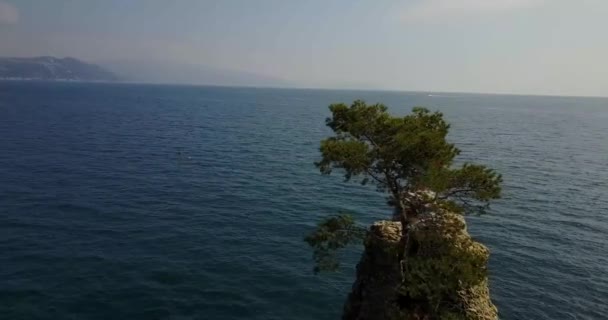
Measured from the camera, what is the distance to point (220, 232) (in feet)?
171

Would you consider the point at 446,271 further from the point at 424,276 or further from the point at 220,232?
the point at 220,232

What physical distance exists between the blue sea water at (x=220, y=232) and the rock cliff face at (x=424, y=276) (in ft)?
30.4

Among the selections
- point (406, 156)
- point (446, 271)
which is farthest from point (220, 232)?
point (446, 271)

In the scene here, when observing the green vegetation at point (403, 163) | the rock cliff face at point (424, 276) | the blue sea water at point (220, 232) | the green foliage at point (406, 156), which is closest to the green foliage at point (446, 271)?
the rock cliff face at point (424, 276)

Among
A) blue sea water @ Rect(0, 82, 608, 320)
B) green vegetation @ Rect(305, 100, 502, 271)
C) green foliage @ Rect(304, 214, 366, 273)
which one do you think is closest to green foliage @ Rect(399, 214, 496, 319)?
green vegetation @ Rect(305, 100, 502, 271)

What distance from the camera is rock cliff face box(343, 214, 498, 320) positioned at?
920 inches

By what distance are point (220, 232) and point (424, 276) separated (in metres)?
33.2

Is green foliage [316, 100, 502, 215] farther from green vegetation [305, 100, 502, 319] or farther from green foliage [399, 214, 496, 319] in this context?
green foliage [399, 214, 496, 319]

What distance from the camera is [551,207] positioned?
63.0 meters

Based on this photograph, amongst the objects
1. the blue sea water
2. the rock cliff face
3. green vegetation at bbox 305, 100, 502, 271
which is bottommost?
the blue sea water

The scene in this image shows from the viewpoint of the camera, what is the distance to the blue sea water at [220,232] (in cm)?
3731

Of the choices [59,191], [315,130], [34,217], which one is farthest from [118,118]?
[34,217]

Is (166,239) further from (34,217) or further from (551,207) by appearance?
(551,207)

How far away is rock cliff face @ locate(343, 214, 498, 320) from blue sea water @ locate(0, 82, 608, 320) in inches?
364
